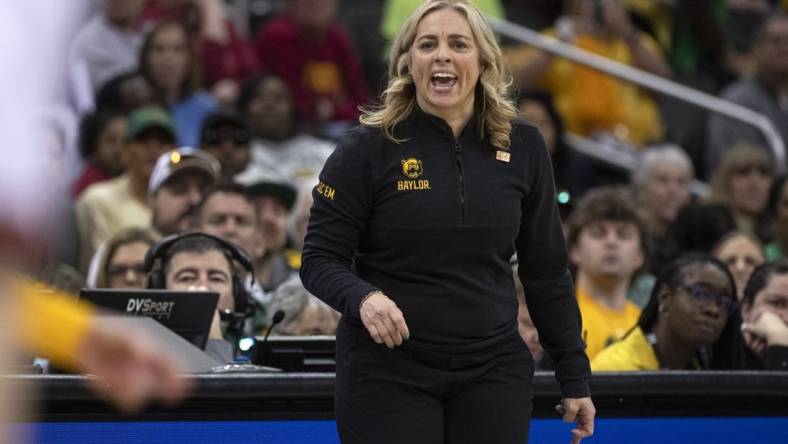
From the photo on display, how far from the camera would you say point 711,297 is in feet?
22.2

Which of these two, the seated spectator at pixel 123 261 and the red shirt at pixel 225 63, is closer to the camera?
the seated spectator at pixel 123 261

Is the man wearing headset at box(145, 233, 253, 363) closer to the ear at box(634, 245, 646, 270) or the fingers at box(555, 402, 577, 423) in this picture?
the ear at box(634, 245, 646, 270)

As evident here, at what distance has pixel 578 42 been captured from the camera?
1212 cm

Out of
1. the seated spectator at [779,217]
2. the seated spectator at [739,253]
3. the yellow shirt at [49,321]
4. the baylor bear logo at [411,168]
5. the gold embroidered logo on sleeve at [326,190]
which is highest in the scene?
the seated spectator at [779,217]

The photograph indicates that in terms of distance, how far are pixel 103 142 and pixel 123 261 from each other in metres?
2.29

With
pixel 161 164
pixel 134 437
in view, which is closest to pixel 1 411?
pixel 134 437

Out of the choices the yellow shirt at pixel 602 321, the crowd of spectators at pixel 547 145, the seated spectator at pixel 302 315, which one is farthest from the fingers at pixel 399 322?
the yellow shirt at pixel 602 321

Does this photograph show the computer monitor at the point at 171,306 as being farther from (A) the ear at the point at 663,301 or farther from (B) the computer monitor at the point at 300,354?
(A) the ear at the point at 663,301

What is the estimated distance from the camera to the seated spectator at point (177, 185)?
8.68 m

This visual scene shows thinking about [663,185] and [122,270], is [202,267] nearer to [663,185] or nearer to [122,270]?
[122,270]

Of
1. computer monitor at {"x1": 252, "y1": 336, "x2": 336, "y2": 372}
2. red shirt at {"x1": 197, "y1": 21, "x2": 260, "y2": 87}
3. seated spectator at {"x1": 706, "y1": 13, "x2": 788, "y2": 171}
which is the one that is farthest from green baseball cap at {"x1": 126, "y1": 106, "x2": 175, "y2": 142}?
seated spectator at {"x1": 706, "y1": 13, "x2": 788, "y2": 171}

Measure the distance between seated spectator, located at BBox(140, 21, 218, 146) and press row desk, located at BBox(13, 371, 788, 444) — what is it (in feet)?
15.9

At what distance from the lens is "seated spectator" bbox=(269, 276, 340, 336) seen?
6.88m

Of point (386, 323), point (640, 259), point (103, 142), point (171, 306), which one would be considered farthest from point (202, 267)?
point (103, 142)
